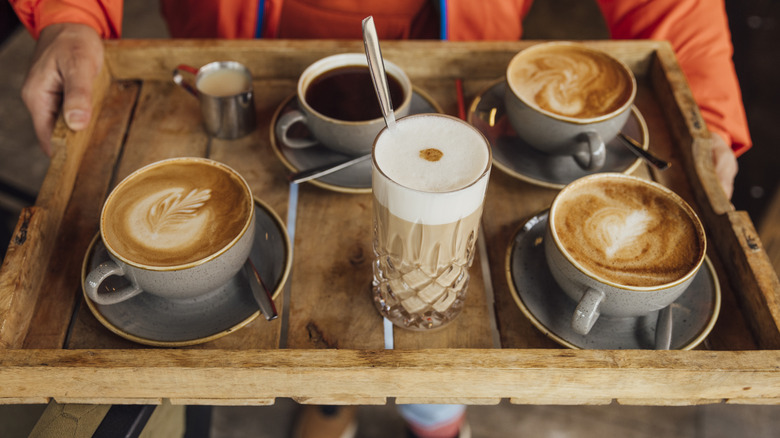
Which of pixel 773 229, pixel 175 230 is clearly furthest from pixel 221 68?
pixel 773 229

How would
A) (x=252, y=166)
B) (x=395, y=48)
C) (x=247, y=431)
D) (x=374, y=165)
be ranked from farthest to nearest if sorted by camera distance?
(x=247, y=431) → (x=395, y=48) → (x=252, y=166) → (x=374, y=165)

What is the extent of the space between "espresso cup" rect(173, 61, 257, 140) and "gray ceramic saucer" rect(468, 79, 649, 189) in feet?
1.39

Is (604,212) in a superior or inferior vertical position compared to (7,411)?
superior

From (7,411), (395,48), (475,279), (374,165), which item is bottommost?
(7,411)

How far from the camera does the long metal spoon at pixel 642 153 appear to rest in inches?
42.6

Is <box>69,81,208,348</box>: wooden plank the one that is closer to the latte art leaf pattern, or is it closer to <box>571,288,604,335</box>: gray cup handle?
the latte art leaf pattern

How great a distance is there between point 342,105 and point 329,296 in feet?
1.18

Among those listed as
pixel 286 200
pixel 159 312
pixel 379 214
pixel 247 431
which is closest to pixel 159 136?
pixel 286 200

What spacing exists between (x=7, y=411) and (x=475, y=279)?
946mm

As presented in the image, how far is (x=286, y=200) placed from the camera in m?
1.10

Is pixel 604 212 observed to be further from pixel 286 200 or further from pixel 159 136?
pixel 159 136

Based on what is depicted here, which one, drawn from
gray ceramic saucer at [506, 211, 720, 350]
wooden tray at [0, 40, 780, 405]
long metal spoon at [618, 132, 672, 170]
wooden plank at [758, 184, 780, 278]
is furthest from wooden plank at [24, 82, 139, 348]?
wooden plank at [758, 184, 780, 278]

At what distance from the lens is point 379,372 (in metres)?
0.82

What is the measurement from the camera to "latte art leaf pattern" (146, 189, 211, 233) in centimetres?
90
